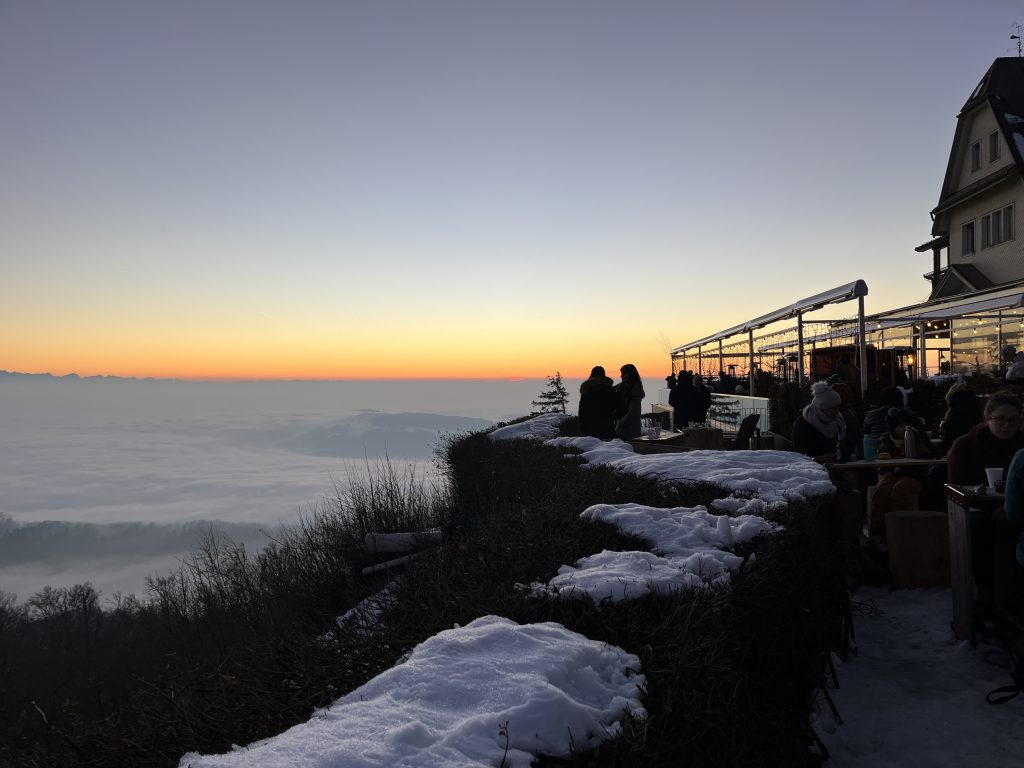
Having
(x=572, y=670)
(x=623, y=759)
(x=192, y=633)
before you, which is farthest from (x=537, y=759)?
(x=192, y=633)

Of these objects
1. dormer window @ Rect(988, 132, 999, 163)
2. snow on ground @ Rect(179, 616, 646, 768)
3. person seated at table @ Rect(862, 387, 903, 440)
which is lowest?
snow on ground @ Rect(179, 616, 646, 768)

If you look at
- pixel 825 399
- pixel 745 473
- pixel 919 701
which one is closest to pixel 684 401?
pixel 825 399

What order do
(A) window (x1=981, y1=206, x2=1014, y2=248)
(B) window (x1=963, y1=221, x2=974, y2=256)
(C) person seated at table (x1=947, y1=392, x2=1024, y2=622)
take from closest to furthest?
1. (C) person seated at table (x1=947, y1=392, x2=1024, y2=622)
2. (A) window (x1=981, y1=206, x2=1014, y2=248)
3. (B) window (x1=963, y1=221, x2=974, y2=256)

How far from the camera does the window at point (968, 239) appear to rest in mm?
27312

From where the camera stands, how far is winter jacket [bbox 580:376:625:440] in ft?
37.0

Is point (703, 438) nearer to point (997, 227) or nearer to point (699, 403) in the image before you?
point (699, 403)

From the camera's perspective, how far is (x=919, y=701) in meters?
4.83

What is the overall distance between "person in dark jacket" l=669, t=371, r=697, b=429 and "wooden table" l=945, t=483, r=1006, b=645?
9.28 meters

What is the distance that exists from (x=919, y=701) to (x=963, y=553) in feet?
4.15

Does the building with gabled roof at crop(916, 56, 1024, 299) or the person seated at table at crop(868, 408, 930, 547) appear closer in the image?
the person seated at table at crop(868, 408, 930, 547)

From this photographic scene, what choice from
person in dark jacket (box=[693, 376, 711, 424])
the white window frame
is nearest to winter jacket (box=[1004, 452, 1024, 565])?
person in dark jacket (box=[693, 376, 711, 424])

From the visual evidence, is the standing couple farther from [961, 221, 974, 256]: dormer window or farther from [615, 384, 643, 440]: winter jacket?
[961, 221, 974, 256]: dormer window

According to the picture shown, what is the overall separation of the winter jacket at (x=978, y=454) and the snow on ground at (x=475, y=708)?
5.53m

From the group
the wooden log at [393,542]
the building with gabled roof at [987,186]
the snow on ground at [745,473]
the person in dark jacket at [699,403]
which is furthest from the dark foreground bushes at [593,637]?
the building with gabled roof at [987,186]
